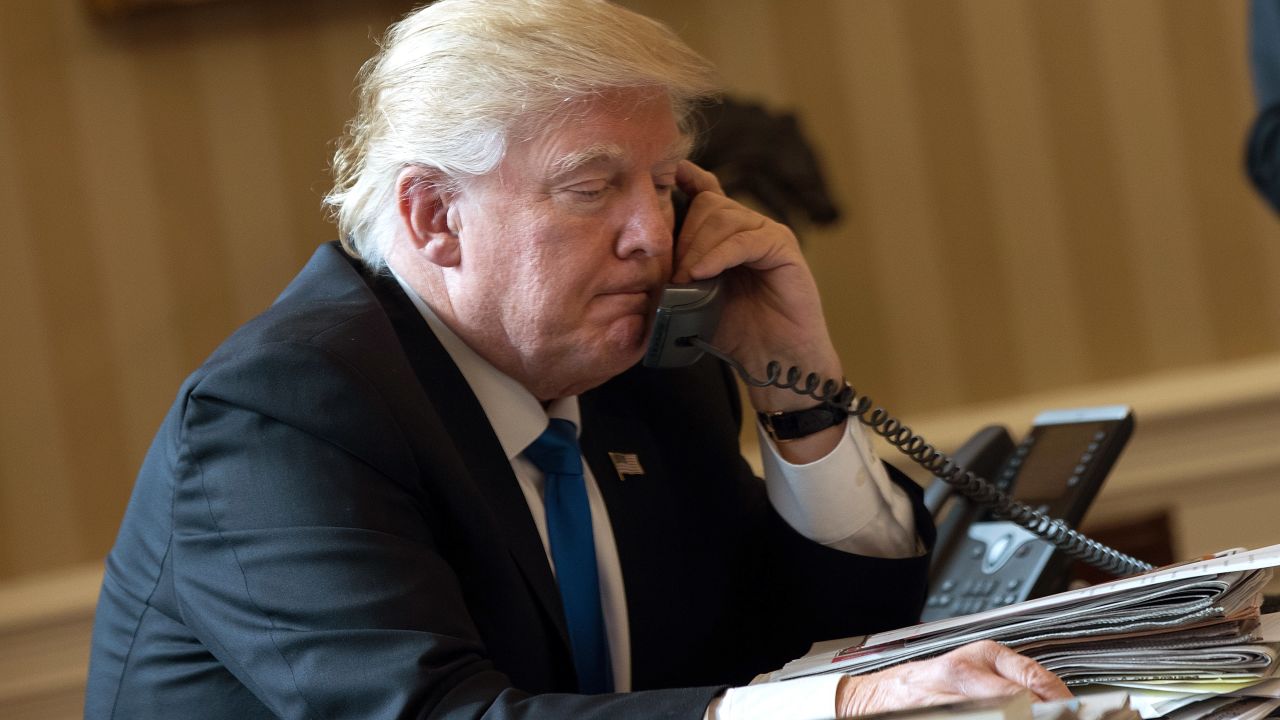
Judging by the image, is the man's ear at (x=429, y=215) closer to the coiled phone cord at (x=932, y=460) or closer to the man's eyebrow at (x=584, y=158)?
the man's eyebrow at (x=584, y=158)

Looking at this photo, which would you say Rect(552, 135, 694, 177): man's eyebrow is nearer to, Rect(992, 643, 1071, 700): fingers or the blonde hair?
the blonde hair

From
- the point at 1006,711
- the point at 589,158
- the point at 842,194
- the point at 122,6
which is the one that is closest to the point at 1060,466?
the point at 589,158

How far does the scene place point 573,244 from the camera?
1432mm

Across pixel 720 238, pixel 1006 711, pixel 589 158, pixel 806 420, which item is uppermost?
pixel 589 158

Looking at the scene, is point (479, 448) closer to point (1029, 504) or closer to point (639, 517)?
point (639, 517)

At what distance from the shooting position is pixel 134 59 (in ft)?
9.68

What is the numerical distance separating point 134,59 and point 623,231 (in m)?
1.93

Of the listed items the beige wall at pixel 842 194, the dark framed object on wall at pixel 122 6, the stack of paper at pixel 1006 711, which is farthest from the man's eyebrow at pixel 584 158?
the dark framed object on wall at pixel 122 6

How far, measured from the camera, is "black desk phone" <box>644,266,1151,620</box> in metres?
1.51

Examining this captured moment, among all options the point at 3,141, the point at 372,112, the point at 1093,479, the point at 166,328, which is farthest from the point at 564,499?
the point at 3,141

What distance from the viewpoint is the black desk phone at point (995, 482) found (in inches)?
59.4

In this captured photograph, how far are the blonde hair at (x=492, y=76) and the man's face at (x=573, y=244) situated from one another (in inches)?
1.0

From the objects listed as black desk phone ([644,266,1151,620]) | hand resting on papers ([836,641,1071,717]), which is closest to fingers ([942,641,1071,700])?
hand resting on papers ([836,641,1071,717])

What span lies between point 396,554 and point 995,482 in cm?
93
